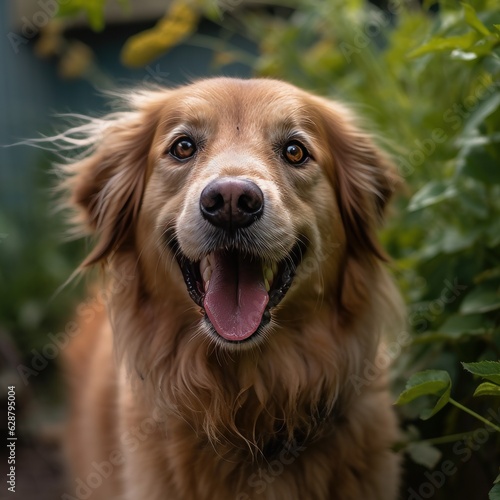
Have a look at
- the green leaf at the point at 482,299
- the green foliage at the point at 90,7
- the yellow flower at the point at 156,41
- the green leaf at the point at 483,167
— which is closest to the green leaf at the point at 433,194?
the green leaf at the point at 483,167

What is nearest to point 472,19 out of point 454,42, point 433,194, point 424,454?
point 454,42

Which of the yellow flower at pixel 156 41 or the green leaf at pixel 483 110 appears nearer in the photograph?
the green leaf at pixel 483 110

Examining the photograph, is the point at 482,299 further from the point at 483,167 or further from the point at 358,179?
the point at 358,179

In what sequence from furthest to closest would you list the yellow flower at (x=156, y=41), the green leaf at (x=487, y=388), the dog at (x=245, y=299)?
1. the yellow flower at (x=156, y=41)
2. the dog at (x=245, y=299)
3. the green leaf at (x=487, y=388)

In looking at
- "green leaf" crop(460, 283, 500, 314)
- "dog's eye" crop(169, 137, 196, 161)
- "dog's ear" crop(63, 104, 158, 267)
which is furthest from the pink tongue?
"green leaf" crop(460, 283, 500, 314)

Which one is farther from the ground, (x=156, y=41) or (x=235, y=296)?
(x=156, y=41)

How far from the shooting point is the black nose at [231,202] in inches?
94.1

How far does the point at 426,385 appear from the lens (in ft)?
7.30

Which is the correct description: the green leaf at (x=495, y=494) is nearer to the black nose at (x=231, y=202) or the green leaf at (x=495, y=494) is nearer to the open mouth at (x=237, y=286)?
the open mouth at (x=237, y=286)

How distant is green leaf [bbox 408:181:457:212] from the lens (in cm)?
299

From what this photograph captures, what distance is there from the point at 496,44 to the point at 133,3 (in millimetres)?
5354

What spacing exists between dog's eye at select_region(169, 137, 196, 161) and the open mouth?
0.34m

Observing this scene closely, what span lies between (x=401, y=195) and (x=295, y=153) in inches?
50.7

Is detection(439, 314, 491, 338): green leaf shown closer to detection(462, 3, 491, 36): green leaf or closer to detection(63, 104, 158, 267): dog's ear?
detection(462, 3, 491, 36): green leaf
